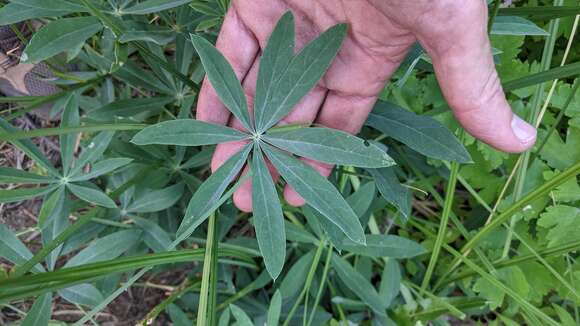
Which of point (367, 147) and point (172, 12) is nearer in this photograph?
point (367, 147)

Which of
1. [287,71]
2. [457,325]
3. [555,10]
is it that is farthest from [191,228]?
[457,325]

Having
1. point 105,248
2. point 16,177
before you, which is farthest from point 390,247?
point 16,177

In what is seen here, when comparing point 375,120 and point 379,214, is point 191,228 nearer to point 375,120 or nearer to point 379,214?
point 375,120

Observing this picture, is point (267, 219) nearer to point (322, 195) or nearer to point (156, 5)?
point (322, 195)

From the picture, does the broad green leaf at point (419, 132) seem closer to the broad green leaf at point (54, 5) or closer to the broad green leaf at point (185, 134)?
the broad green leaf at point (185, 134)

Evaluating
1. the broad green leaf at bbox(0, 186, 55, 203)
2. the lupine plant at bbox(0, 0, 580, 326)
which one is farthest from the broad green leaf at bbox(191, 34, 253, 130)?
the broad green leaf at bbox(0, 186, 55, 203)

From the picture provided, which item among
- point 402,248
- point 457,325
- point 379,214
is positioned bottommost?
point 457,325

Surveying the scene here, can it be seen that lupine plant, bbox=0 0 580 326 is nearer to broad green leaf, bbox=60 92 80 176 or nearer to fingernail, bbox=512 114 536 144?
broad green leaf, bbox=60 92 80 176
